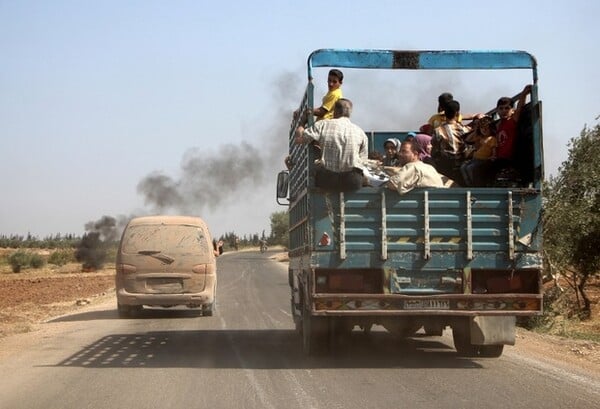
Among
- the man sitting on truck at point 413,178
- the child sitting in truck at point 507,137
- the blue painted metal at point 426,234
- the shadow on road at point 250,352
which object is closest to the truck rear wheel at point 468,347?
the shadow on road at point 250,352

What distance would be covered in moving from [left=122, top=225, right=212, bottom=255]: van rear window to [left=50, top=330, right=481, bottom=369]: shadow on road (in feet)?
9.22

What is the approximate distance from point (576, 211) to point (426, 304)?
46.0ft

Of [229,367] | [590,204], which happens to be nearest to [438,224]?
[229,367]

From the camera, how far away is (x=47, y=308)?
2150 cm

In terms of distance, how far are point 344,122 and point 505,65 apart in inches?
80.1

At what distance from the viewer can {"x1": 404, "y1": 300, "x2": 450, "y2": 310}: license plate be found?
8578mm

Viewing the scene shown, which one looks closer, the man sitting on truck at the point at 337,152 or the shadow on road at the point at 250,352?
the man sitting on truck at the point at 337,152

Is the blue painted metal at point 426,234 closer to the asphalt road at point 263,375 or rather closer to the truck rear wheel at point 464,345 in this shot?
the asphalt road at point 263,375

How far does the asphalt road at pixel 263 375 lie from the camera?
7184 mm

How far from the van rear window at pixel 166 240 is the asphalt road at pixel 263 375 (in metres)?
2.51

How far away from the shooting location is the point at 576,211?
21.2 meters

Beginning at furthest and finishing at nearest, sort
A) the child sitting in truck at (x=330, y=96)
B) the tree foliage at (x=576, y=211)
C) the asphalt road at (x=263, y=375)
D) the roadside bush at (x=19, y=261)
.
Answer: the roadside bush at (x=19, y=261)
the tree foliage at (x=576, y=211)
the child sitting in truck at (x=330, y=96)
the asphalt road at (x=263, y=375)

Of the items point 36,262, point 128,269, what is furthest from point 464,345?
point 36,262

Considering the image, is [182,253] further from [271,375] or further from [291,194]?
[271,375]
